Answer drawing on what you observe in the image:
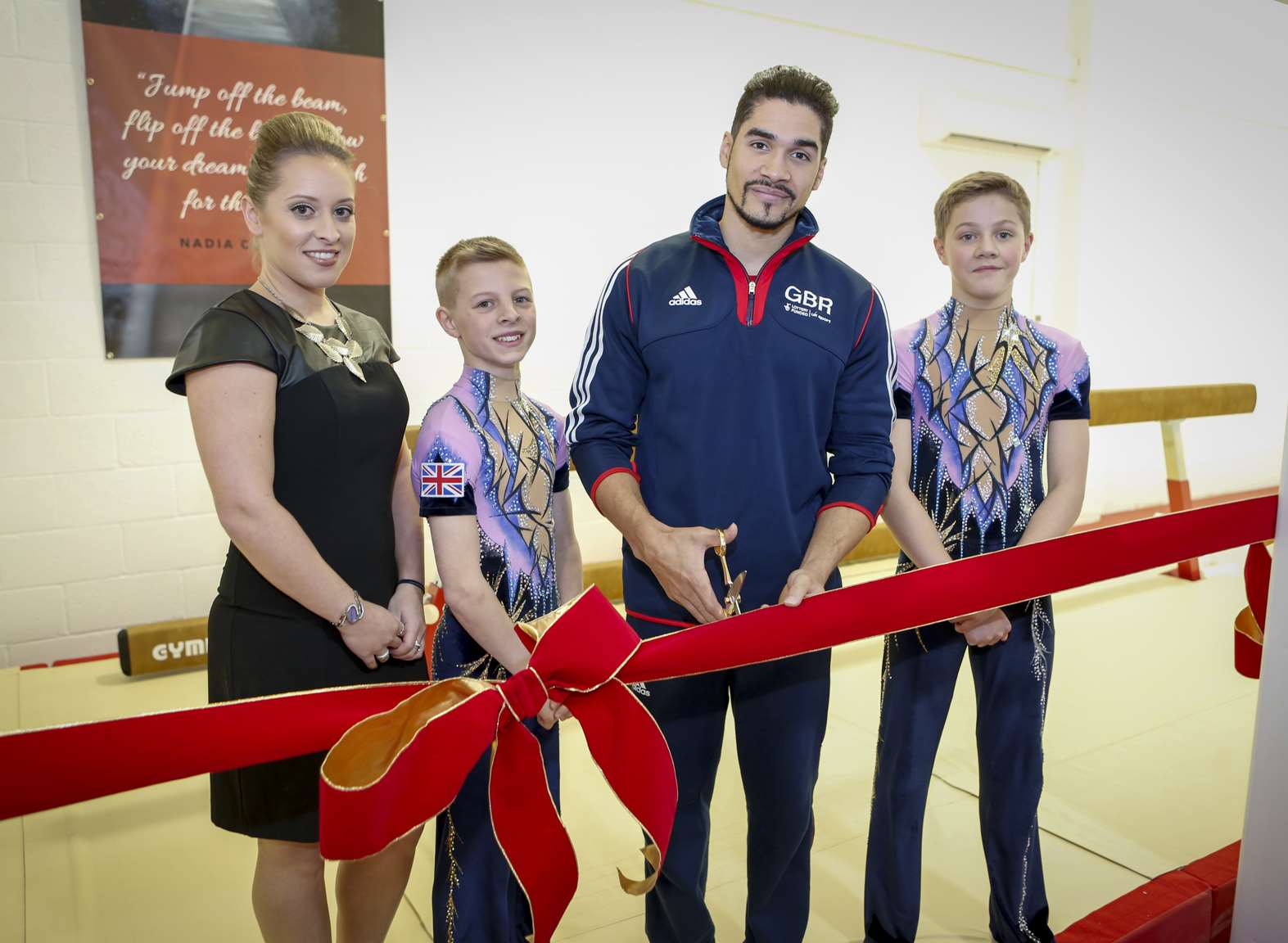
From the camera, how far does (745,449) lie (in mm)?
1507

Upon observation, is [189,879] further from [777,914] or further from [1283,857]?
[1283,857]

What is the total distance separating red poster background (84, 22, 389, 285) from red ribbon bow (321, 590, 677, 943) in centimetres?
264

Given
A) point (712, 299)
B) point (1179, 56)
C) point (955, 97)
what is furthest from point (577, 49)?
point (1179, 56)

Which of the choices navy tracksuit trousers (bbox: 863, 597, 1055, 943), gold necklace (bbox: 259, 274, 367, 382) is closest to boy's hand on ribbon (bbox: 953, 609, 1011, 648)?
navy tracksuit trousers (bbox: 863, 597, 1055, 943)

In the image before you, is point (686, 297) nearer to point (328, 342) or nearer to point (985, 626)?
point (328, 342)

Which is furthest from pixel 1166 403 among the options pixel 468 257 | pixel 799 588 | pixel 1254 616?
pixel 468 257

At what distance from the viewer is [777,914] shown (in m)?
1.60

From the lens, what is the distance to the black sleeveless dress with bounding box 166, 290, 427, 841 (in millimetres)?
1343

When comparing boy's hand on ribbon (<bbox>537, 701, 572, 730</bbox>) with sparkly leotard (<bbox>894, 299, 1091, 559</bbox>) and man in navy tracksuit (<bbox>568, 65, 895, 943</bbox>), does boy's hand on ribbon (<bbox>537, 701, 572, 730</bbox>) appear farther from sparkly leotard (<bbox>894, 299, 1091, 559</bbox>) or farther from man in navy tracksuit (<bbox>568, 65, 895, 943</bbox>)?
sparkly leotard (<bbox>894, 299, 1091, 559</bbox>)

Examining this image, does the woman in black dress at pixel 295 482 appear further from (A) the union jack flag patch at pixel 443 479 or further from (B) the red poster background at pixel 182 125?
(B) the red poster background at pixel 182 125

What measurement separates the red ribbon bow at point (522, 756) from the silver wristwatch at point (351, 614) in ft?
0.93

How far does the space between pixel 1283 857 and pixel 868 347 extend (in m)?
1.27

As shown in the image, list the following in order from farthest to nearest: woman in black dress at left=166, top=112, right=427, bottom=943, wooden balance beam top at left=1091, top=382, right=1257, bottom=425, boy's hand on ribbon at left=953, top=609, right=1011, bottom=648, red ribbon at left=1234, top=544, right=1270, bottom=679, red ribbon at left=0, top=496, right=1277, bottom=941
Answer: wooden balance beam top at left=1091, top=382, right=1257, bottom=425 < red ribbon at left=1234, top=544, right=1270, bottom=679 < boy's hand on ribbon at left=953, top=609, right=1011, bottom=648 < woman in black dress at left=166, top=112, right=427, bottom=943 < red ribbon at left=0, top=496, right=1277, bottom=941

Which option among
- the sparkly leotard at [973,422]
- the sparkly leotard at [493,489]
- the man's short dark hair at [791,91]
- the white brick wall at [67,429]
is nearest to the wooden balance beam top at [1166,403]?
the sparkly leotard at [973,422]
